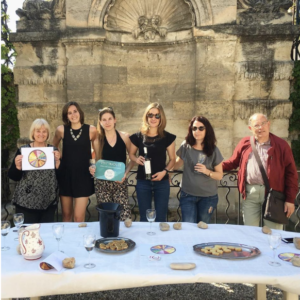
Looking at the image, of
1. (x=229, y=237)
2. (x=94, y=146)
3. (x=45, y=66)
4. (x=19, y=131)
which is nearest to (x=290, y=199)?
(x=229, y=237)

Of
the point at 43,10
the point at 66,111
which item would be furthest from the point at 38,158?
the point at 43,10

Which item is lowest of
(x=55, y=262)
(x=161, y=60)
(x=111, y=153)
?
(x=55, y=262)

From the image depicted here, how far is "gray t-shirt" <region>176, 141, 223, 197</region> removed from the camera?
3.51 metres

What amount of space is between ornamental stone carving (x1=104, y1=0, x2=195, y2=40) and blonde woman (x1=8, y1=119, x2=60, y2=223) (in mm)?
4032

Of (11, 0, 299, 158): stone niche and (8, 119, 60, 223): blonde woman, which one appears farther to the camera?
(11, 0, 299, 158): stone niche

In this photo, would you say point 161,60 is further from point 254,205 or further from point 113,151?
point 254,205

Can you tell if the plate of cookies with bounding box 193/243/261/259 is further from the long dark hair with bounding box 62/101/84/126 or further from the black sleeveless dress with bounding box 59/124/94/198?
the long dark hair with bounding box 62/101/84/126

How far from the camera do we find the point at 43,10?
6602 millimetres

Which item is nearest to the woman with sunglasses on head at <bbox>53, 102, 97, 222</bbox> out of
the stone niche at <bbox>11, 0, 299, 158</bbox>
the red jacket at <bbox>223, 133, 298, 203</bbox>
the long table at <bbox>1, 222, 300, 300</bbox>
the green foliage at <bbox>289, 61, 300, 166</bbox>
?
the long table at <bbox>1, 222, 300, 300</bbox>

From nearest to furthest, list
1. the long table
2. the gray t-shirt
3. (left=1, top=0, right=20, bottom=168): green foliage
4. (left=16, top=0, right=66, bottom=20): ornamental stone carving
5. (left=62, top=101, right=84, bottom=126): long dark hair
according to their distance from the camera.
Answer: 1. the long table
2. the gray t-shirt
3. (left=62, top=101, right=84, bottom=126): long dark hair
4. (left=16, top=0, right=66, bottom=20): ornamental stone carving
5. (left=1, top=0, right=20, bottom=168): green foliage

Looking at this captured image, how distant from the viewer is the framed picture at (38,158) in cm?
342

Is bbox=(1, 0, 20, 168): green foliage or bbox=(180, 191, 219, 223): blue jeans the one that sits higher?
bbox=(1, 0, 20, 168): green foliage

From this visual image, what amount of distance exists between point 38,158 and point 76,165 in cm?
49

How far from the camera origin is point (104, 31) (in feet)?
21.2
